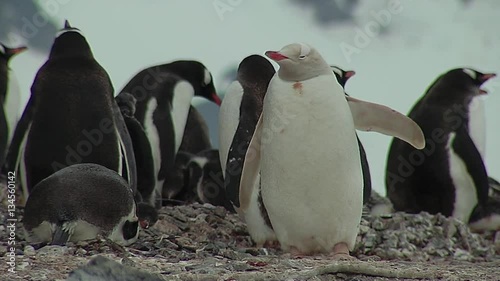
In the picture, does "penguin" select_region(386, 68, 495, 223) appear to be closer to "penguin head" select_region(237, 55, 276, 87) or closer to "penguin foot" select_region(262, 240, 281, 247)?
"penguin head" select_region(237, 55, 276, 87)

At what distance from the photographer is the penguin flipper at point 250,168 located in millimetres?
3736

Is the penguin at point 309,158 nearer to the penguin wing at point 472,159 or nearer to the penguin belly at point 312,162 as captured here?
the penguin belly at point 312,162

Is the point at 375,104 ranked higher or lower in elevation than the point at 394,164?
higher

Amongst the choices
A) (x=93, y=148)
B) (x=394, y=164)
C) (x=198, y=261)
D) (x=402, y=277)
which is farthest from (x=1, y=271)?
(x=394, y=164)

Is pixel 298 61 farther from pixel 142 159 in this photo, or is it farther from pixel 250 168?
pixel 142 159

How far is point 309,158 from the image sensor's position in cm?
349

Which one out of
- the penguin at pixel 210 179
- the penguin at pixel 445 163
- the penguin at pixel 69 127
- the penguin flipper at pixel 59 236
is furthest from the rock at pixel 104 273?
the penguin at pixel 445 163

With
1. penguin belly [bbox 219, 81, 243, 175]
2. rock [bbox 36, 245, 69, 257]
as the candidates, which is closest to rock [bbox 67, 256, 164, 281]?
rock [bbox 36, 245, 69, 257]

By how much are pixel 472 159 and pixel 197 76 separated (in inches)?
75.4

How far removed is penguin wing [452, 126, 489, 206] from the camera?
18.6 ft

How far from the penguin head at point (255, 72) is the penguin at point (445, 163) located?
155cm

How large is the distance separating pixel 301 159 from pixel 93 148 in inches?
45.4

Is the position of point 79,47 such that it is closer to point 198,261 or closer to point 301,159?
point 301,159

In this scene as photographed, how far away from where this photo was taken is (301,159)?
3.50 meters
